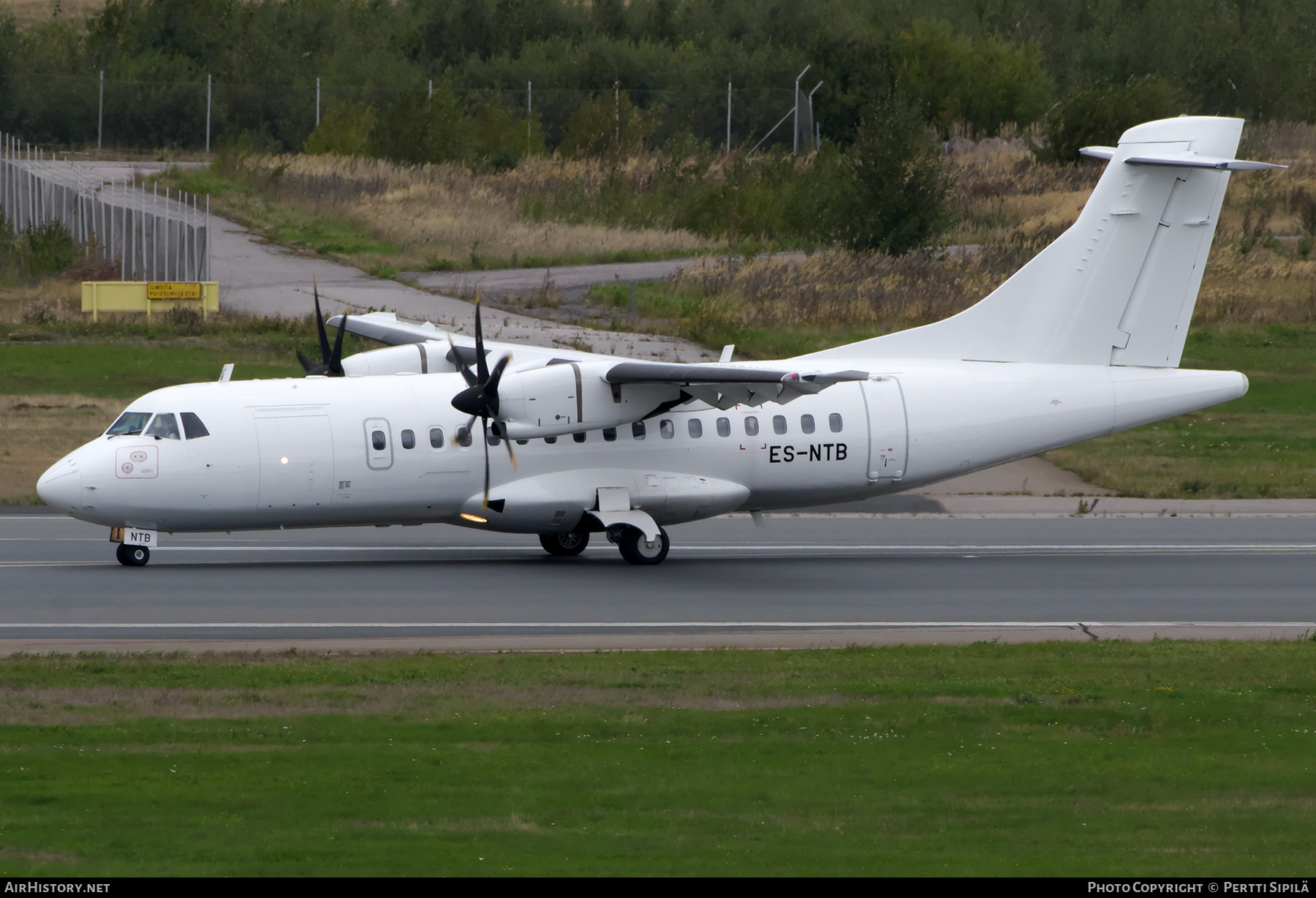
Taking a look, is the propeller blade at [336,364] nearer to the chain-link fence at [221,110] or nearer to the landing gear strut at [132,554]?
the landing gear strut at [132,554]

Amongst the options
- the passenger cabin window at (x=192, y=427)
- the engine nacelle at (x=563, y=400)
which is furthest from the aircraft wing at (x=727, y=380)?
the passenger cabin window at (x=192, y=427)

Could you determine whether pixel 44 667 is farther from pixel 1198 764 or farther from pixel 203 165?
pixel 203 165

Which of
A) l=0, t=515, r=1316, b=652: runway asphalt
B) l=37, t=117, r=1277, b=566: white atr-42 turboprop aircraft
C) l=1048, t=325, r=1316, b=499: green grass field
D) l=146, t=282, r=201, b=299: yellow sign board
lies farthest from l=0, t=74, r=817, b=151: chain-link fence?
l=0, t=515, r=1316, b=652: runway asphalt

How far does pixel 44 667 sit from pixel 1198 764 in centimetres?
1056

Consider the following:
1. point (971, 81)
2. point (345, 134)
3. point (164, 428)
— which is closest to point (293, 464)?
point (164, 428)

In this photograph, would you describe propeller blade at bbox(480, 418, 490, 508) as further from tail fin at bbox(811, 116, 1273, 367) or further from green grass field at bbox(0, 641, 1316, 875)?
green grass field at bbox(0, 641, 1316, 875)

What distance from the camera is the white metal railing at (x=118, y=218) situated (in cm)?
5028

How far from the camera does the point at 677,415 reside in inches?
921

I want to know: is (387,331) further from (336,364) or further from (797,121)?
(797,121)

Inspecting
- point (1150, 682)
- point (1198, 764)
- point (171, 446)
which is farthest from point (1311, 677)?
point (171, 446)

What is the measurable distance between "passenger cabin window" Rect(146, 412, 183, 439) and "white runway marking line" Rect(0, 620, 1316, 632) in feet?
14.6

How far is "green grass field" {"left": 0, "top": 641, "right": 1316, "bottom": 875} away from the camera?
29.0ft

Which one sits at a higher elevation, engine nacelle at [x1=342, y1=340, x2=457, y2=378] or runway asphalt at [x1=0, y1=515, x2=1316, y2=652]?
engine nacelle at [x1=342, y1=340, x2=457, y2=378]

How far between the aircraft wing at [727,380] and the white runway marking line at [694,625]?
3.50 metres
